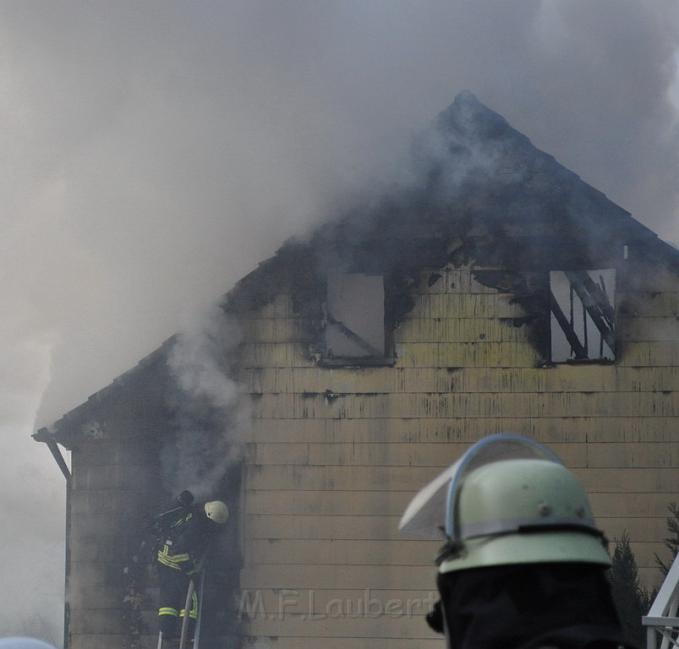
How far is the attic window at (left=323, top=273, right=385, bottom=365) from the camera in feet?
39.4

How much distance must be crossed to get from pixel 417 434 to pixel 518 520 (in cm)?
977

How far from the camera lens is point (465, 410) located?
38.8ft

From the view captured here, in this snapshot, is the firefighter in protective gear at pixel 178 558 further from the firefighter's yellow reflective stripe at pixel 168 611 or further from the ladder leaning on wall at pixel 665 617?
the ladder leaning on wall at pixel 665 617

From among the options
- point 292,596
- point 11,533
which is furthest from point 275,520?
point 11,533

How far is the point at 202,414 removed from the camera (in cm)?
1191

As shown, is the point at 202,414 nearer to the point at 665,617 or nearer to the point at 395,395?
the point at 395,395

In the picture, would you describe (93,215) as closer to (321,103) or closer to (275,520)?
(321,103)

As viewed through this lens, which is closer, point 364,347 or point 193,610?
point 193,610

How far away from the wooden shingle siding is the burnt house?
0.02m

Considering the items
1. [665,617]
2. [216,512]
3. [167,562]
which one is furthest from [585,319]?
[665,617]

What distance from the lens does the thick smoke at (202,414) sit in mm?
11828

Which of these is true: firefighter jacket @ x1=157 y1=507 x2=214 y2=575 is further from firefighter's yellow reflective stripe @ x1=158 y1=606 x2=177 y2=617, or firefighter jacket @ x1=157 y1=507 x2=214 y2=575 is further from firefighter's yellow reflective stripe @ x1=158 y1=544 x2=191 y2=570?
firefighter's yellow reflective stripe @ x1=158 y1=606 x2=177 y2=617

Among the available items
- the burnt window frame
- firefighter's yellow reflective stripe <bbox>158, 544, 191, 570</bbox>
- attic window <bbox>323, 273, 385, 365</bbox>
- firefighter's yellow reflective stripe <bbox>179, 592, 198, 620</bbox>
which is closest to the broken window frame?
attic window <bbox>323, 273, 385, 365</bbox>

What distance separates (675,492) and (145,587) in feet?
16.7
